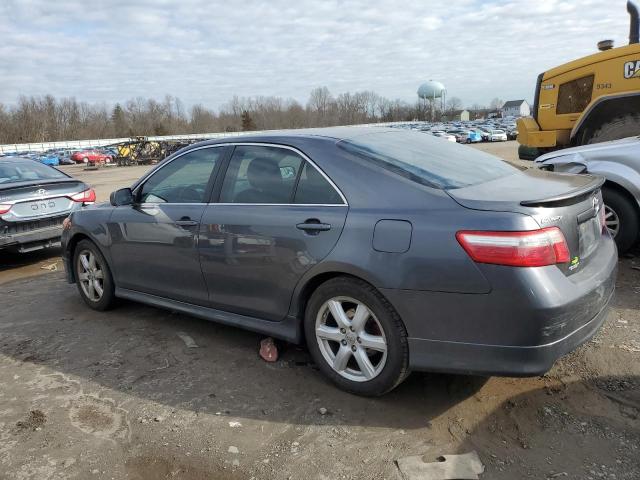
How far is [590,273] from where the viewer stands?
2.97 meters

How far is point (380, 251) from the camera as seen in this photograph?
2947mm

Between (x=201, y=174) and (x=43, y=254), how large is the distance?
544 cm

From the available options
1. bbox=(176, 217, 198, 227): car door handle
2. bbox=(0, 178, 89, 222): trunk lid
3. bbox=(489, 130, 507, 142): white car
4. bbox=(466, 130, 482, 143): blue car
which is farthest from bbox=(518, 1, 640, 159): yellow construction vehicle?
bbox=(489, 130, 507, 142): white car

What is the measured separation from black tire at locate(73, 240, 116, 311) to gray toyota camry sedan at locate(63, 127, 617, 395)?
0.66m

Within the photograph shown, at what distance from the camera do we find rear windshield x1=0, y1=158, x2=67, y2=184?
24.9ft

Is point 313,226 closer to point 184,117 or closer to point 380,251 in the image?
point 380,251

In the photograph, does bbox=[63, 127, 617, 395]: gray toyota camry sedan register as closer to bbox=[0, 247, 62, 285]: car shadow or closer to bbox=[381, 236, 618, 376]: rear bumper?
bbox=[381, 236, 618, 376]: rear bumper

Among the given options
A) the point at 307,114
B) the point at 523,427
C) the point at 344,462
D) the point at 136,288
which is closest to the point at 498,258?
the point at 523,427

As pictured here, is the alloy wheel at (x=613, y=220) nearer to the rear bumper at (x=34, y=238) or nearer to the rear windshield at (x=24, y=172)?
the rear bumper at (x=34, y=238)

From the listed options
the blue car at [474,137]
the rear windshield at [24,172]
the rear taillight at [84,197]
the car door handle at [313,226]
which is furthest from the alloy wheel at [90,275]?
the blue car at [474,137]

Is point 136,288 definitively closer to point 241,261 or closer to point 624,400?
point 241,261

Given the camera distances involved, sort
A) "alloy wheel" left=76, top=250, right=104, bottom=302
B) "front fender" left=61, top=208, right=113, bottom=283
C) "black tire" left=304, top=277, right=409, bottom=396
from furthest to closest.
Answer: "alloy wheel" left=76, top=250, right=104, bottom=302, "front fender" left=61, top=208, right=113, bottom=283, "black tire" left=304, top=277, right=409, bottom=396

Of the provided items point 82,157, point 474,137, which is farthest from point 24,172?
point 82,157

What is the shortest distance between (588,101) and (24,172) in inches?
376
